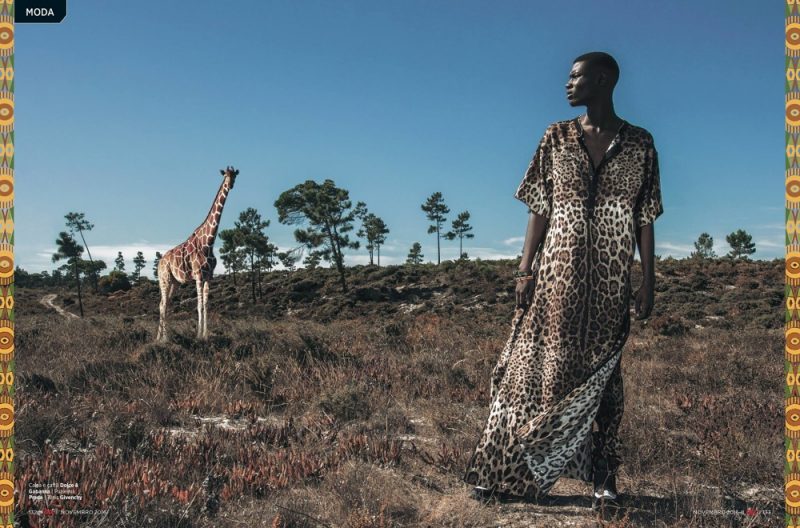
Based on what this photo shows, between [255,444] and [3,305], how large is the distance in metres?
2.30

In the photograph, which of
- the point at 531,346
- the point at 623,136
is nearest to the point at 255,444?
the point at 531,346

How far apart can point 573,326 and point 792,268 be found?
1.13 meters

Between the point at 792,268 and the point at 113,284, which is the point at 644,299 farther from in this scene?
the point at 113,284

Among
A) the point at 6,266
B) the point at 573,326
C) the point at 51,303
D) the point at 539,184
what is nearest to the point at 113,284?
the point at 51,303

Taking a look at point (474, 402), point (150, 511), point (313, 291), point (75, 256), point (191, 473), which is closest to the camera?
point (150, 511)

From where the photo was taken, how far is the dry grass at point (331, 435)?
3295mm

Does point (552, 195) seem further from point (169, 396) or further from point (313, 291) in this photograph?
point (313, 291)

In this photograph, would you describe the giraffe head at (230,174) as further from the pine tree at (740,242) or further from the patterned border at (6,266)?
the pine tree at (740,242)

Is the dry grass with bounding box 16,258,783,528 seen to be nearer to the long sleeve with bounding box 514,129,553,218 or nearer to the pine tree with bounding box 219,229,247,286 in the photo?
the long sleeve with bounding box 514,129,553,218

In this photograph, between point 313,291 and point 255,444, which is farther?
point 313,291

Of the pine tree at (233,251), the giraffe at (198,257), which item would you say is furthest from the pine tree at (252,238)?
the giraffe at (198,257)

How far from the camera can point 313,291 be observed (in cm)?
3494

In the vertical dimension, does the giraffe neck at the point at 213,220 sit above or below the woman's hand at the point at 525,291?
above

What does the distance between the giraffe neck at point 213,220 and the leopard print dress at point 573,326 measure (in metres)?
9.48
